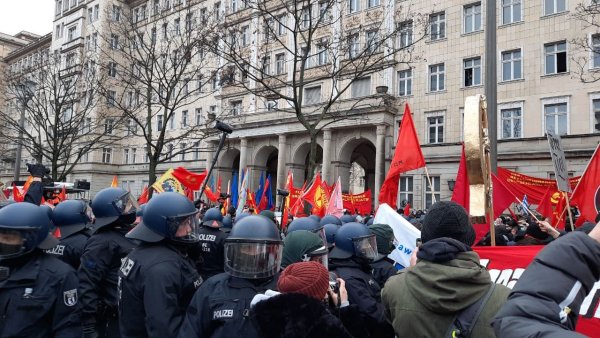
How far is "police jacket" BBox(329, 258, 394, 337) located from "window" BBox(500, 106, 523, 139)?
78.9ft

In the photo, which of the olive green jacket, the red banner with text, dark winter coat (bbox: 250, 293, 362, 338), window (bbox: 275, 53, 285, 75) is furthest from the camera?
window (bbox: 275, 53, 285, 75)

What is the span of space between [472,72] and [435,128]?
3.80 m

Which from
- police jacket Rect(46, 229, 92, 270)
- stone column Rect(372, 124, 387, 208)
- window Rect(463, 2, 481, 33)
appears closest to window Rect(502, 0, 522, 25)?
window Rect(463, 2, 481, 33)

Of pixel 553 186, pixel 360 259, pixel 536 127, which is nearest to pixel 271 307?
pixel 360 259

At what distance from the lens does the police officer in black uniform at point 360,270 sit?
11.7 ft

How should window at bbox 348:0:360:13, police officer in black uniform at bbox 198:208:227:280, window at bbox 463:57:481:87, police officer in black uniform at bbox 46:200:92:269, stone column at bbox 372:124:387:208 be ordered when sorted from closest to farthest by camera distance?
police officer in black uniform at bbox 46:200:92:269, police officer in black uniform at bbox 198:208:227:280, window at bbox 463:57:481:87, stone column at bbox 372:124:387:208, window at bbox 348:0:360:13

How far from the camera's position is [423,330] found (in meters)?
2.46

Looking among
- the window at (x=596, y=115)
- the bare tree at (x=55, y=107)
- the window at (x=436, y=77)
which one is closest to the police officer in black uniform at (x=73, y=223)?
the bare tree at (x=55, y=107)

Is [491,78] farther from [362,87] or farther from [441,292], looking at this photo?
[362,87]

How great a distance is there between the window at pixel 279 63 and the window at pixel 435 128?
12607 millimetres

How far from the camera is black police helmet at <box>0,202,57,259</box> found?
319cm

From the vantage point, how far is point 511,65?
25875mm

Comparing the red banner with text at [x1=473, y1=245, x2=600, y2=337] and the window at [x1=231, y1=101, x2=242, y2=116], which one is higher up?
the window at [x1=231, y1=101, x2=242, y2=116]

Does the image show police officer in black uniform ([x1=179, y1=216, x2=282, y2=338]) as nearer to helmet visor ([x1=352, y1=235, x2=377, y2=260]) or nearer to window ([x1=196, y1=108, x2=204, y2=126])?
helmet visor ([x1=352, y1=235, x2=377, y2=260])
